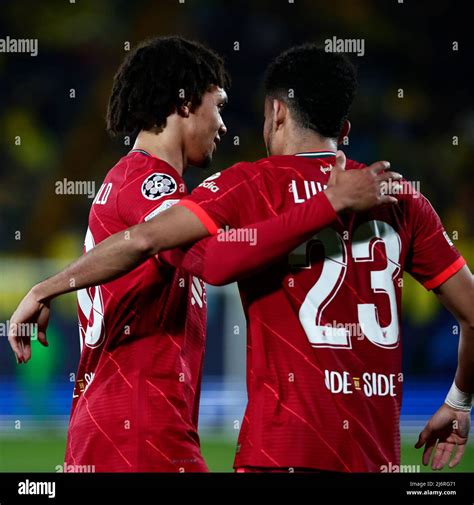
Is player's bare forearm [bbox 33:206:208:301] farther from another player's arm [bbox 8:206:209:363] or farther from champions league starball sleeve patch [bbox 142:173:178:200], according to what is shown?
champions league starball sleeve patch [bbox 142:173:178:200]

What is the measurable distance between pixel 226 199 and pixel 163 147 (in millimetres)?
880

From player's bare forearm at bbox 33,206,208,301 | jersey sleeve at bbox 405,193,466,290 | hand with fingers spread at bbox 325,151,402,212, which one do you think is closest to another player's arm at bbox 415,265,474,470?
jersey sleeve at bbox 405,193,466,290

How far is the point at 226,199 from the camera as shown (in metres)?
2.33

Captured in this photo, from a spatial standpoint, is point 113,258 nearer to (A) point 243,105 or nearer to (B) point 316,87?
(B) point 316,87

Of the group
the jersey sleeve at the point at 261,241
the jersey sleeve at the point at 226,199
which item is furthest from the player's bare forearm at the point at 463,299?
the jersey sleeve at the point at 226,199

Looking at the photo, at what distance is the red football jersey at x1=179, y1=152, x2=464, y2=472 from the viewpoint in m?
2.32

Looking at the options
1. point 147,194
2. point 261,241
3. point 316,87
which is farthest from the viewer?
point 147,194

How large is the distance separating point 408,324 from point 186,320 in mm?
6717

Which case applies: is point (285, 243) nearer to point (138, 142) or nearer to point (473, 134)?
point (138, 142)

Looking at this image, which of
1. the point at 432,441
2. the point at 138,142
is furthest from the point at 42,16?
the point at 432,441

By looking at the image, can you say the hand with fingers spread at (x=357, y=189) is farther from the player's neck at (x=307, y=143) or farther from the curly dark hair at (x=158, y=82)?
the curly dark hair at (x=158, y=82)

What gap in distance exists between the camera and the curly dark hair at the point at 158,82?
3188 millimetres

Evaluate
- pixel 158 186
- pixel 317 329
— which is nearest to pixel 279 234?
pixel 317 329

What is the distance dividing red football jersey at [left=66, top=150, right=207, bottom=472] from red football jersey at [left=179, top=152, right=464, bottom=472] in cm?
45
